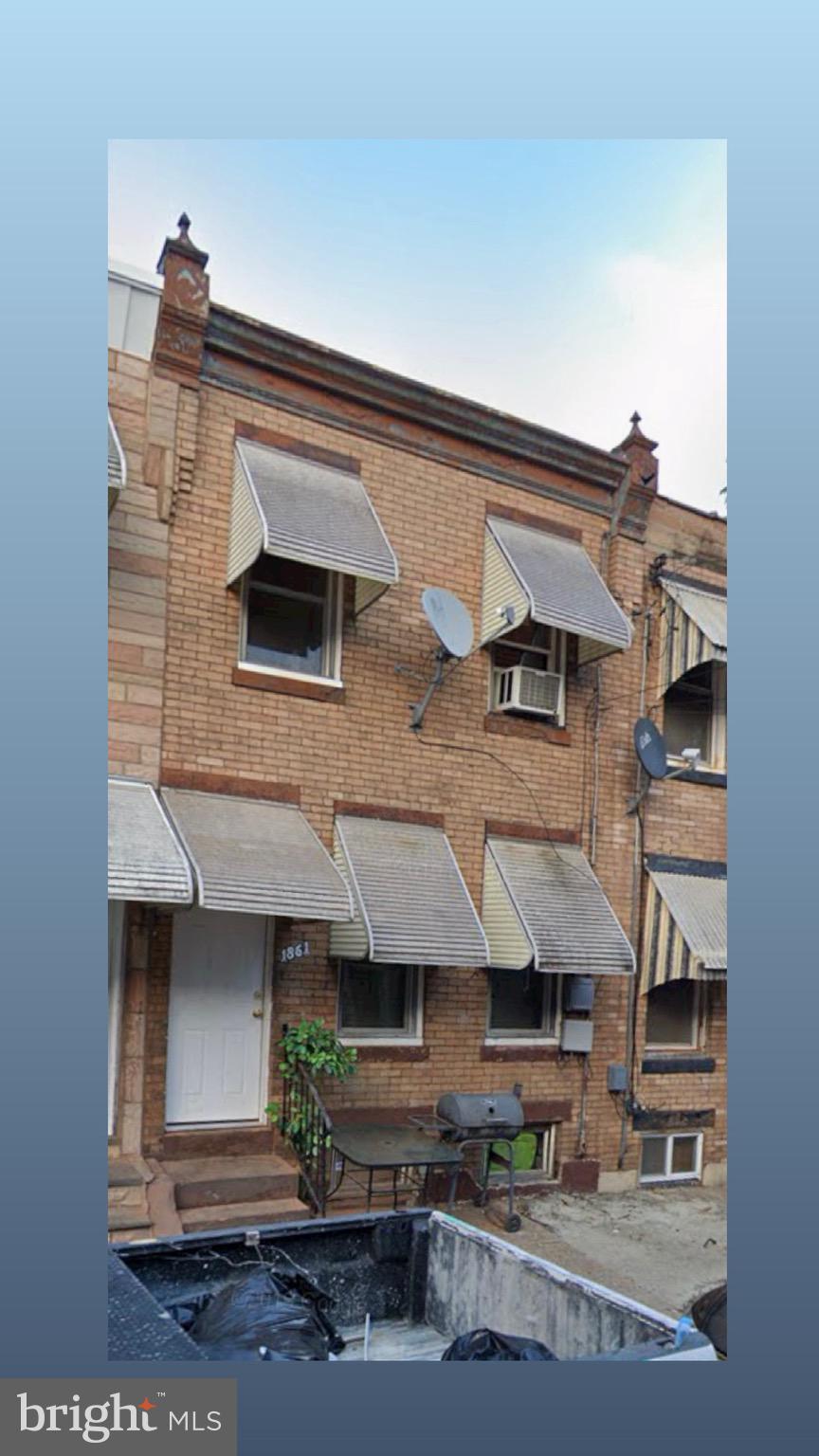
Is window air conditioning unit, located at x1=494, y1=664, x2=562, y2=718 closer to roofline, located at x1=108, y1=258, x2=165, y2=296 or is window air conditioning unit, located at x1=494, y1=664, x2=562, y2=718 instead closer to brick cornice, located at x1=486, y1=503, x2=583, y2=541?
brick cornice, located at x1=486, y1=503, x2=583, y2=541

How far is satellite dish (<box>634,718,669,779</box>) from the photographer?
380 inches

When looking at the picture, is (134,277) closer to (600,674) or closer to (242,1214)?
(600,674)

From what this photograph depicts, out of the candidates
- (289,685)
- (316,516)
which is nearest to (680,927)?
(289,685)

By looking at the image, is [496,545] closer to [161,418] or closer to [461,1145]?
[161,418]

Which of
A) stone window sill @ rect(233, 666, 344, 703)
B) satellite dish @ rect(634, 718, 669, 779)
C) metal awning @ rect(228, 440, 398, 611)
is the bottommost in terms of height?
satellite dish @ rect(634, 718, 669, 779)

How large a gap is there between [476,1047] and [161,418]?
5.43 meters

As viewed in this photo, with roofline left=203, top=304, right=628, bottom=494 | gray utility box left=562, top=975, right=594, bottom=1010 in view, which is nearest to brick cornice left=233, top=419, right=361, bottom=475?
roofline left=203, top=304, right=628, bottom=494

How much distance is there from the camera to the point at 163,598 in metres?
7.71

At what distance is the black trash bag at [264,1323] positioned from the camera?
4137mm

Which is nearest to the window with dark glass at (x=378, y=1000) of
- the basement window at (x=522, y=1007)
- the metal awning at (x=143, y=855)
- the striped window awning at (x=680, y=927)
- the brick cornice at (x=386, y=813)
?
the basement window at (x=522, y=1007)

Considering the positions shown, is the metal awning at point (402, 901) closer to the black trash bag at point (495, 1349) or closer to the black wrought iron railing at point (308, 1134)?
the black wrought iron railing at point (308, 1134)

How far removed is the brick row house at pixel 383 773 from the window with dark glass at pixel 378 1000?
0.02m

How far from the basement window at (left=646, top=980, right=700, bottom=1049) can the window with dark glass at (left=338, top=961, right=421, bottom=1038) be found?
277cm

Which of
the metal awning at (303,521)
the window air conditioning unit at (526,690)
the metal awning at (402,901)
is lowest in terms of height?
the metal awning at (402,901)
